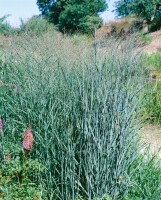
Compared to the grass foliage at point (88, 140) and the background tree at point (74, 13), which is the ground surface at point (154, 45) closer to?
the background tree at point (74, 13)

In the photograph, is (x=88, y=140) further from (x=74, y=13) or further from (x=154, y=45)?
(x=74, y=13)

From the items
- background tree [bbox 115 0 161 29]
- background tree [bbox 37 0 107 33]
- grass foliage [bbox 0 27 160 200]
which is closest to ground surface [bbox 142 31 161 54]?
background tree [bbox 115 0 161 29]

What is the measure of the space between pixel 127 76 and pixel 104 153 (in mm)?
667

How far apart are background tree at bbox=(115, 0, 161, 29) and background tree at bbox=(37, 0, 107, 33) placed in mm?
2206

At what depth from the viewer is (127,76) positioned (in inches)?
107

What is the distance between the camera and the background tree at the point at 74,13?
27.5 m

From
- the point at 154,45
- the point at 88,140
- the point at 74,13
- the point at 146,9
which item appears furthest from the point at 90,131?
the point at 74,13

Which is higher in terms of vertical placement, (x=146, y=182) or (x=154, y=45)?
(x=154, y=45)

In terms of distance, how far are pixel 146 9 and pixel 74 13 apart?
674cm

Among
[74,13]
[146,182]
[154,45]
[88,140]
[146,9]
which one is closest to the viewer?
[88,140]

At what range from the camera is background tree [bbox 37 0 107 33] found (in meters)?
27.5

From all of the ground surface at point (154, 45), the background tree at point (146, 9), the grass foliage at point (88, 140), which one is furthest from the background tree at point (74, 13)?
the grass foliage at point (88, 140)

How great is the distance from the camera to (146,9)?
79.3 ft

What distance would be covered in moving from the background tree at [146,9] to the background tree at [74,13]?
7.24 feet
